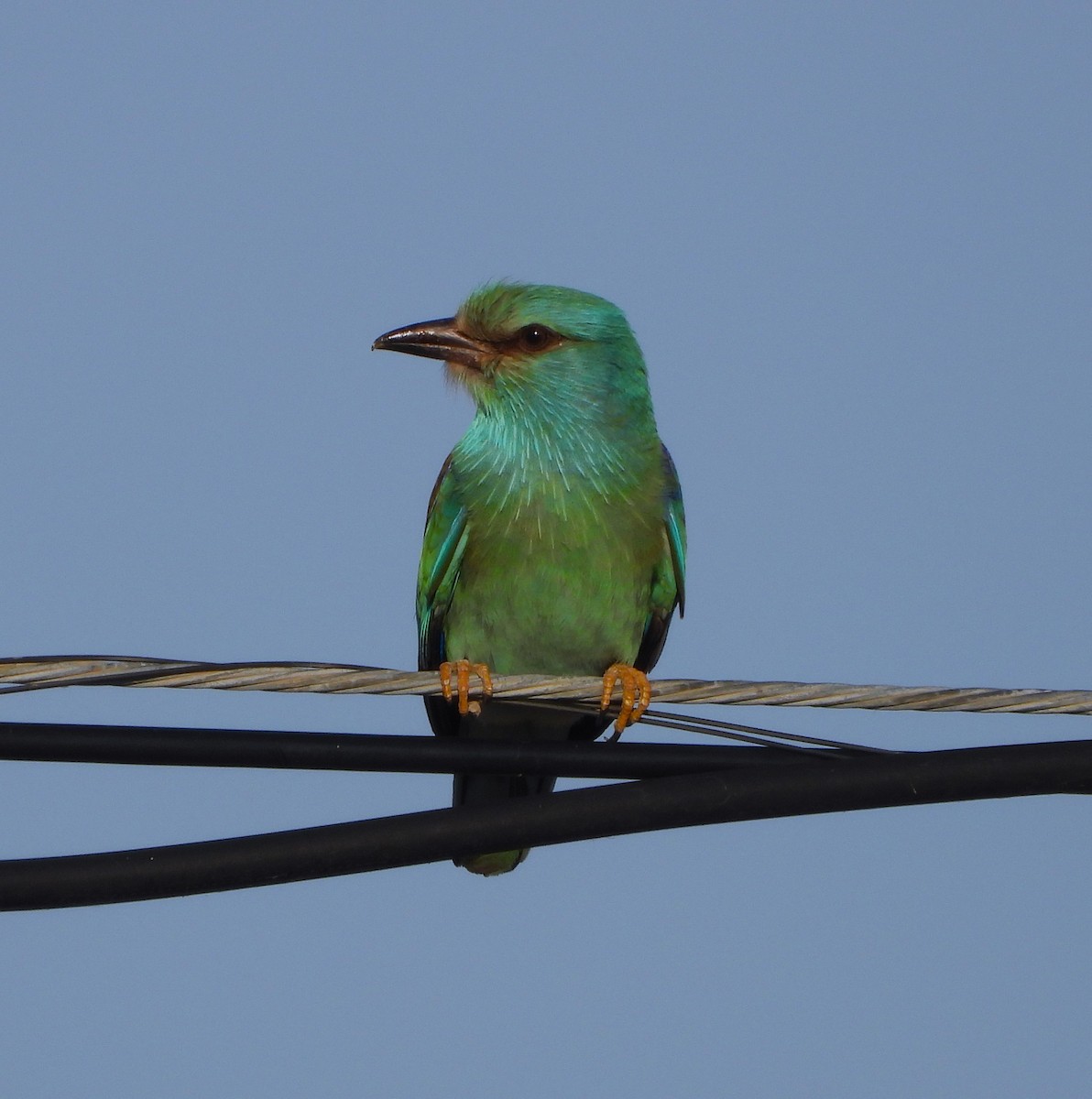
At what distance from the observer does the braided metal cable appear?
10.4 feet

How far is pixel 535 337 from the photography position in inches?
235

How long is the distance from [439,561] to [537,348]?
962 mm

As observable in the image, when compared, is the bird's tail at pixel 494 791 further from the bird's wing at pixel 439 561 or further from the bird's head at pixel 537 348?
the bird's head at pixel 537 348

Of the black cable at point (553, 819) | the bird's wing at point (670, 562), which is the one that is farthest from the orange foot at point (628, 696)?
the black cable at point (553, 819)

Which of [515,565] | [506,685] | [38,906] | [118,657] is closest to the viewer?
[38,906]

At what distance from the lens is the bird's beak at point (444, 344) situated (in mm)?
6051

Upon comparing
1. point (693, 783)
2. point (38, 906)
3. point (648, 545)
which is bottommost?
point (38, 906)

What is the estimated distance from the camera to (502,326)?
237 inches

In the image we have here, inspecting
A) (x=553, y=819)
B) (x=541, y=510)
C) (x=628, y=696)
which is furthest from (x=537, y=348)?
(x=553, y=819)

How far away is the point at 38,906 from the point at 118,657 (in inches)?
22.4

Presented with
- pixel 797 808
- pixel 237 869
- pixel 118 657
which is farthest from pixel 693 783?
pixel 118 657

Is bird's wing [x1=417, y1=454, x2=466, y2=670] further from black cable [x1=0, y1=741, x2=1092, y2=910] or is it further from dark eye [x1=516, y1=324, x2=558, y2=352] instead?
black cable [x1=0, y1=741, x2=1092, y2=910]

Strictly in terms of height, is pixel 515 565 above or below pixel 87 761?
above

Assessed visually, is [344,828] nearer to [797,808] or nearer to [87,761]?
[87,761]
